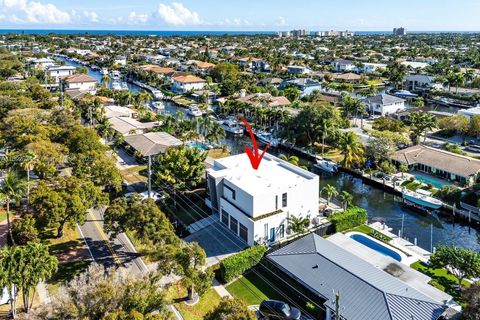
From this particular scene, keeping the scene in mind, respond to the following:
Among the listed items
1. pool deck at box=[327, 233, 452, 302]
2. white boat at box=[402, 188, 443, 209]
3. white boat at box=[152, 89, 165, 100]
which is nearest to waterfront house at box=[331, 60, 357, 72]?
white boat at box=[152, 89, 165, 100]

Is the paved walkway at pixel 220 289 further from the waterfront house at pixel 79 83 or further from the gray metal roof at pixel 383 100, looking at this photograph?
the waterfront house at pixel 79 83

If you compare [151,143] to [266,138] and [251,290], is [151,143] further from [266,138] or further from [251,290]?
[251,290]

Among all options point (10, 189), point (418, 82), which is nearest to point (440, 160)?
point (10, 189)

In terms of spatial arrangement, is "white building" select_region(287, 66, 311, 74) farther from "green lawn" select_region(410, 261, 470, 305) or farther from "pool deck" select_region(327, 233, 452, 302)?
"green lawn" select_region(410, 261, 470, 305)

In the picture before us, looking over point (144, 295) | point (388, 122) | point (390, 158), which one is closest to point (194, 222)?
point (144, 295)

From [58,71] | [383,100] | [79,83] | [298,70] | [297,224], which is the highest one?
[58,71]
